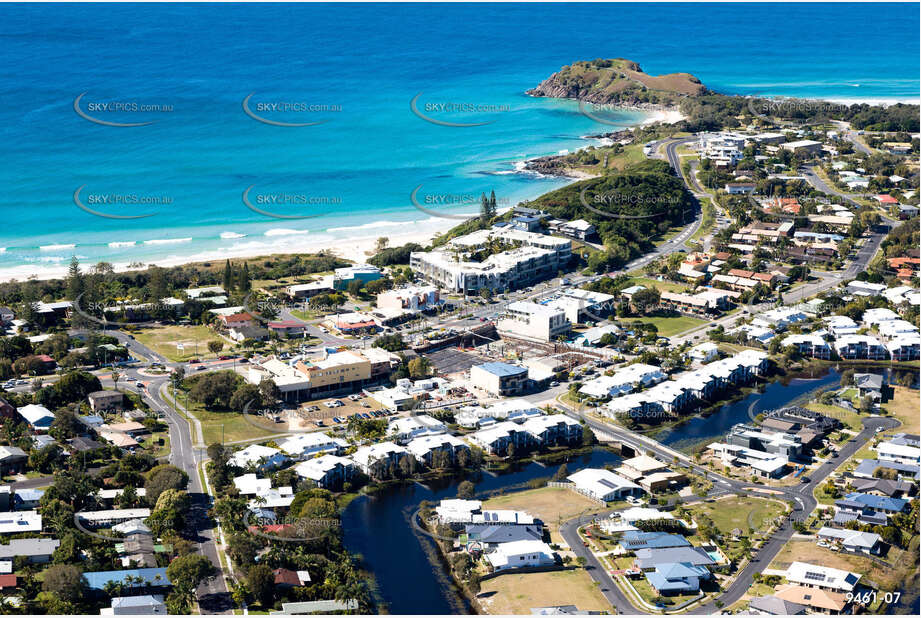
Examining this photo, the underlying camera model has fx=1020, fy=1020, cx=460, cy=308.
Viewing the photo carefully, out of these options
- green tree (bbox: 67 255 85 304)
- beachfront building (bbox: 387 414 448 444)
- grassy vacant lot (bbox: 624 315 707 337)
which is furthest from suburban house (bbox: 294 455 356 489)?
green tree (bbox: 67 255 85 304)

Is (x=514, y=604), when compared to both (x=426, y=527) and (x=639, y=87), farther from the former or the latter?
(x=639, y=87)

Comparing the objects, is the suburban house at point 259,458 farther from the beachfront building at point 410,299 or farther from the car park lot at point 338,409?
the beachfront building at point 410,299

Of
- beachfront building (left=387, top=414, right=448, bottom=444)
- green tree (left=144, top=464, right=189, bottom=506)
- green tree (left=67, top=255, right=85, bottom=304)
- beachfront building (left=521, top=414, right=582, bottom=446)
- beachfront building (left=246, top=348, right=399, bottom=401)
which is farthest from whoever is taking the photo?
green tree (left=67, top=255, right=85, bottom=304)

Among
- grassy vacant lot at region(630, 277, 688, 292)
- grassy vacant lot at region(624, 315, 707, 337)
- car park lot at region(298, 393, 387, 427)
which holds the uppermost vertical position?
grassy vacant lot at region(630, 277, 688, 292)

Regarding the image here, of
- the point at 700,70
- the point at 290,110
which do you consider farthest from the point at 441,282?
the point at 700,70

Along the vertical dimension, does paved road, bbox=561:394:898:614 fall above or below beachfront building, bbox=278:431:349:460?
below

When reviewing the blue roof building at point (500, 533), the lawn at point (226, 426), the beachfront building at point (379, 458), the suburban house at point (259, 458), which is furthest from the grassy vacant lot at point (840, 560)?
the lawn at point (226, 426)

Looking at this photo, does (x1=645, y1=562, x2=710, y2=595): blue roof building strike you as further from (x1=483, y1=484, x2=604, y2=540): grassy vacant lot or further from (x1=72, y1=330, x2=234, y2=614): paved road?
(x1=72, y1=330, x2=234, y2=614): paved road

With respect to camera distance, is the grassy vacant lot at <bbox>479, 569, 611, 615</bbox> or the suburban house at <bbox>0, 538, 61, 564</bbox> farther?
the suburban house at <bbox>0, 538, 61, 564</bbox>
